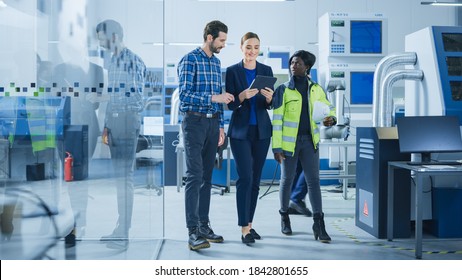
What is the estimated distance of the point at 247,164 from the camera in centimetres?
344

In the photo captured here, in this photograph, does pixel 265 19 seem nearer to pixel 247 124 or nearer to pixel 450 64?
pixel 450 64

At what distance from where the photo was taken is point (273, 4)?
10492mm

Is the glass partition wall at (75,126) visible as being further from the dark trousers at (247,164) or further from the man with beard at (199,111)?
the dark trousers at (247,164)

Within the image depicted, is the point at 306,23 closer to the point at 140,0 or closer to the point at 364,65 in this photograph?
the point at 364,65

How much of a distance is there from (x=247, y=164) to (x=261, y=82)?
1.86ft

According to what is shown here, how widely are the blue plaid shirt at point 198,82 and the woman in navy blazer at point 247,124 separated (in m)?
0.17

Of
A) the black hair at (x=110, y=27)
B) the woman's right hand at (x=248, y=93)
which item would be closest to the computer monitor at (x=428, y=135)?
the woman's right hand at (x=248, y=93)

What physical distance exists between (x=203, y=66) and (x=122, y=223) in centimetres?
115

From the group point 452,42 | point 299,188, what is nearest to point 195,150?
point 299,188

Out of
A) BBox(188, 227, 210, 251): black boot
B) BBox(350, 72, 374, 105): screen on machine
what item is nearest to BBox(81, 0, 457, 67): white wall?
BBox(350, 72, 374, 105): screen on machine

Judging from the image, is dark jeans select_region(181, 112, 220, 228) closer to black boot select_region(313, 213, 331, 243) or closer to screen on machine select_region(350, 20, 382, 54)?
black boot select_region(313, 213, 331, 243)

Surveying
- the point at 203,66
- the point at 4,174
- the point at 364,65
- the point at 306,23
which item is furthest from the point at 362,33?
the point at 4,174

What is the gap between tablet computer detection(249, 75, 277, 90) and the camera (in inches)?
131

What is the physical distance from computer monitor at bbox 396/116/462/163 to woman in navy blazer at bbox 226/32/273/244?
100cm
